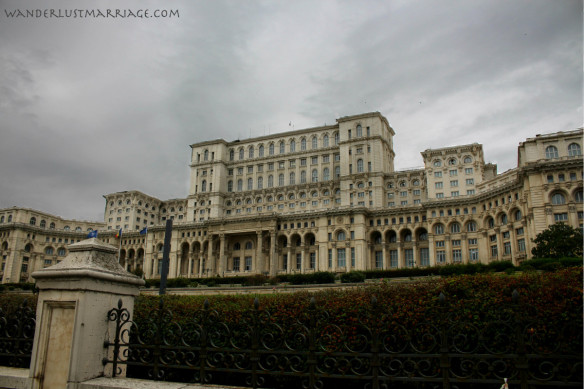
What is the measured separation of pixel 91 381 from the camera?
7.07m

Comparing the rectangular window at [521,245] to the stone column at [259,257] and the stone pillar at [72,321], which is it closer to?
the stone column at [259,257]

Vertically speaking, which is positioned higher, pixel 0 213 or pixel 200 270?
pixel 0 213

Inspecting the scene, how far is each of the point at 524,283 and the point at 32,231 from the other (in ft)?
390

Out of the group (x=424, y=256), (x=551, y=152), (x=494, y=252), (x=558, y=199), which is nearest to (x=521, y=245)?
(x=494, y=252)

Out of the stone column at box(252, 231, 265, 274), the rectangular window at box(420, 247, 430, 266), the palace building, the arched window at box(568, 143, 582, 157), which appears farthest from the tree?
the stone column at box(252, 231, 265, 274)

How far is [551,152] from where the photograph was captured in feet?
202

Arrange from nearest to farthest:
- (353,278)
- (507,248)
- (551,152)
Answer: (353,278) < (551,152) < (507,248)

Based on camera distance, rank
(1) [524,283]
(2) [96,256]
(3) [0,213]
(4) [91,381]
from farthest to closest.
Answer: (3) [0,213]
(1) [524,283]
(2) [96,256]
(4) [91,381]

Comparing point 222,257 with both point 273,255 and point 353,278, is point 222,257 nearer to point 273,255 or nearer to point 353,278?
point 273,255

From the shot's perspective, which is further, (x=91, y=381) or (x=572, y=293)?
(x=572, y=293)

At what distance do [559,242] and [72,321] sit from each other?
181ft

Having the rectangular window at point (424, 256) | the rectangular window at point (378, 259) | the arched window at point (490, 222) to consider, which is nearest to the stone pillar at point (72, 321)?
the arched window at point (490, 222)

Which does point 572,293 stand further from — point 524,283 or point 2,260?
point 2,260

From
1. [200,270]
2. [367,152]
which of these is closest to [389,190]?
[367,152]
